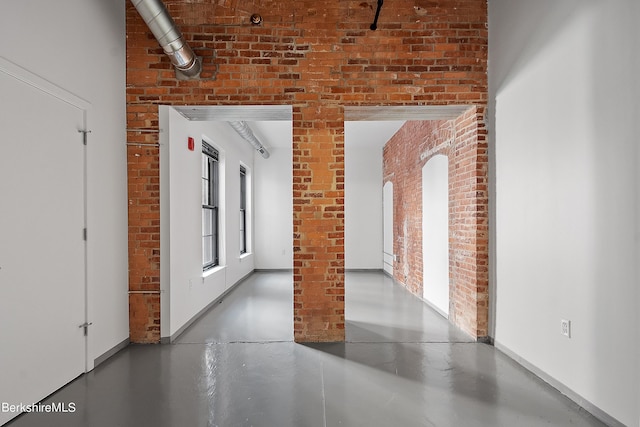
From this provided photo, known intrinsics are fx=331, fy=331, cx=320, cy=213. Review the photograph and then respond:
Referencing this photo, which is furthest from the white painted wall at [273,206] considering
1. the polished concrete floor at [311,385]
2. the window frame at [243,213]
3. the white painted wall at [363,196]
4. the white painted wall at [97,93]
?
the white painted wall at [97,93]

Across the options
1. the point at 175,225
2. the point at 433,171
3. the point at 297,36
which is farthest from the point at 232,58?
the point at 433,171

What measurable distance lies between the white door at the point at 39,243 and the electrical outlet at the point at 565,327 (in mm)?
3872

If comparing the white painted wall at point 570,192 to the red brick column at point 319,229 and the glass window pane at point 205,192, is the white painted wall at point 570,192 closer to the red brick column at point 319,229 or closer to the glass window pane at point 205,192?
the red brick column at point 319,229

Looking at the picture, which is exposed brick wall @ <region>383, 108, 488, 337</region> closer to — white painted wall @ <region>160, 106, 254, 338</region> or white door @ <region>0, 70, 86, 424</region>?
white painted wall @ <region>160, 106, 254, 338</region>

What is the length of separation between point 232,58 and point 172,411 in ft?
10.7

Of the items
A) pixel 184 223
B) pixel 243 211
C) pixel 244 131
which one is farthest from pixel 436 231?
pixel 243 211

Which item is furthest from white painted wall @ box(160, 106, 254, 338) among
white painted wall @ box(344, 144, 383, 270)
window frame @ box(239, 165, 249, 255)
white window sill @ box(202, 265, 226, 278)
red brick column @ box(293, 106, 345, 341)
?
white painted wall @ box(344, 144, 383, 270)

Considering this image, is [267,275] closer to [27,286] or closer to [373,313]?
[373,313]

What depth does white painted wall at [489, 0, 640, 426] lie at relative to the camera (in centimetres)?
206

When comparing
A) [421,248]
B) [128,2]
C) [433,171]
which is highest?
[128,2]

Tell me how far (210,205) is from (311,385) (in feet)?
12.8

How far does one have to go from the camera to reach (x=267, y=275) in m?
8.09

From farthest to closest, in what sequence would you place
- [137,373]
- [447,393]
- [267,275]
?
[267,275] < [137,373] < [447,393]

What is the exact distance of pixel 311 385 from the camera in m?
2.63
